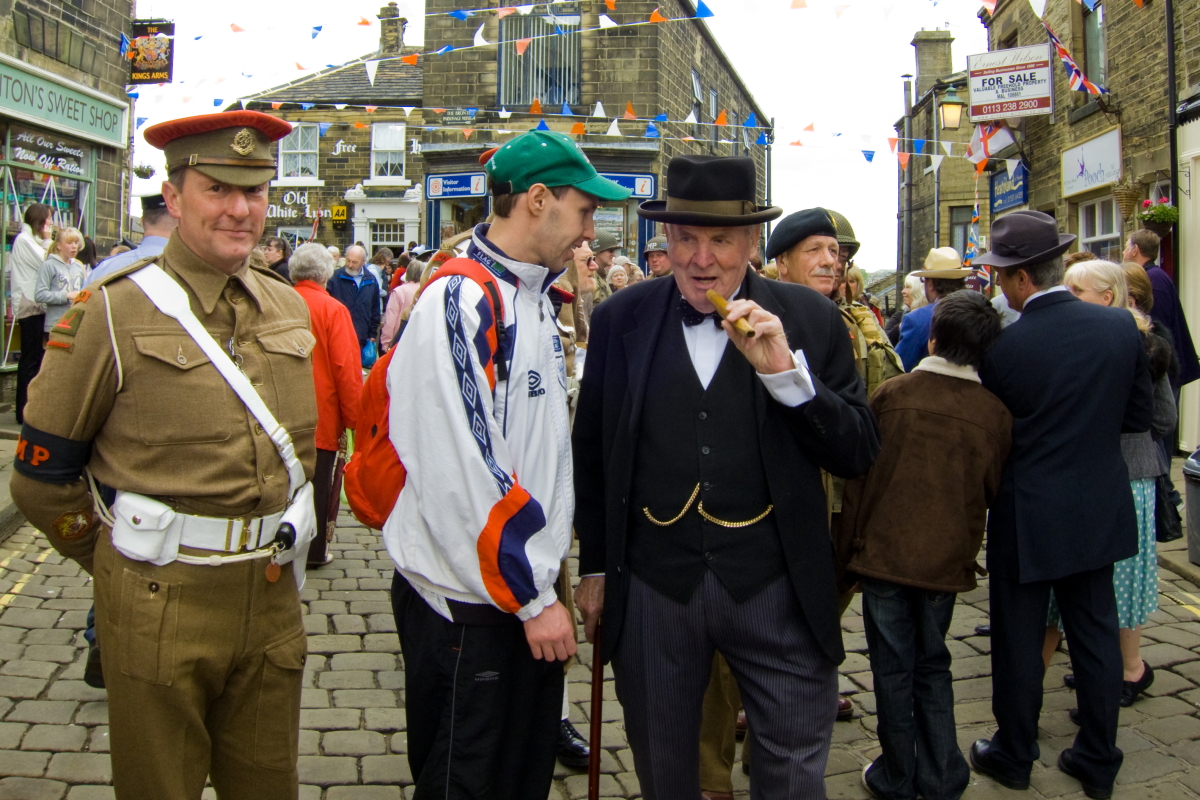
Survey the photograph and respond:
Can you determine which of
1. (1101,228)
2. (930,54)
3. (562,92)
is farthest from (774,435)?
(930,54)

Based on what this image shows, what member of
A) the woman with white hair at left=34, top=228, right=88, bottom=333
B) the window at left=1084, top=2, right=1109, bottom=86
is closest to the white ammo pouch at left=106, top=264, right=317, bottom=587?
the woman with white hair at left=34, top=228, right=88, bottom=333

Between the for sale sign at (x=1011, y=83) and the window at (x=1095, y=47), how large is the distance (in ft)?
2.71

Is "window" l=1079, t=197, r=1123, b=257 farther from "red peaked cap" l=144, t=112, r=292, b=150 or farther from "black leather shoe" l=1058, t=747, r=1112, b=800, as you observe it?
"red peaked cap" l=144, t=112, r=292, b=150

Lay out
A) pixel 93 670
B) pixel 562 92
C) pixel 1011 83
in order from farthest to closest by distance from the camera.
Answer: pixel 562 92 < pixel 1011 83 < pixel 93 670

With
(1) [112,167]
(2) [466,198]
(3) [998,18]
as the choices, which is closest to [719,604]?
Result: (1) [112,167]

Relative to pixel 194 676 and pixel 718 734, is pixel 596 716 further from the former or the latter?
pixel 194 676

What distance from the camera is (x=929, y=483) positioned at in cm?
325

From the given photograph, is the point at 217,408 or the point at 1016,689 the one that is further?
the point at 1016,689

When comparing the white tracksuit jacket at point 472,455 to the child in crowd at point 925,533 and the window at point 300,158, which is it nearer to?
the child in crowd at point 925,533

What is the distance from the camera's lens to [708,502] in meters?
2.41

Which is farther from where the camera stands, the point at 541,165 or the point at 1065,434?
the point at 1065,434

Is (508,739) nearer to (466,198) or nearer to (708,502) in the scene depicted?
(708,502)

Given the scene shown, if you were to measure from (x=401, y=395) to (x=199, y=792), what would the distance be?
109 cm

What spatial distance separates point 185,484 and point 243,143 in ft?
2.69
